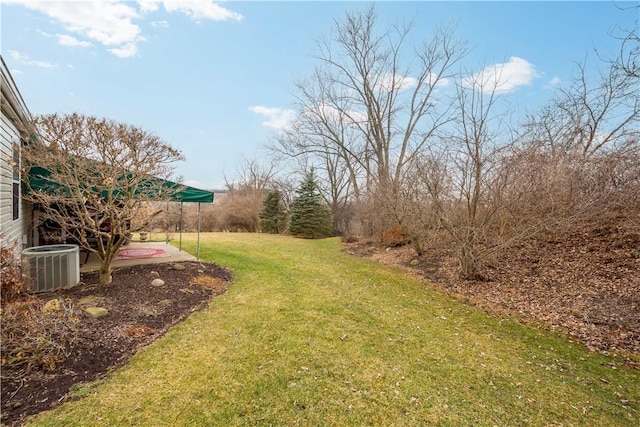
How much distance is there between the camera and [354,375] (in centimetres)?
286

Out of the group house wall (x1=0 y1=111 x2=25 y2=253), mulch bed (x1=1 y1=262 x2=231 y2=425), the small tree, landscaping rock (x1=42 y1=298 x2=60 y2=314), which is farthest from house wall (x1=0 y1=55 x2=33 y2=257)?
the small tree

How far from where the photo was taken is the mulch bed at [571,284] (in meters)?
3.98

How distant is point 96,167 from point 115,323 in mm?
2482

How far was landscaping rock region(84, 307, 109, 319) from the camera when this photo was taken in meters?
3.75

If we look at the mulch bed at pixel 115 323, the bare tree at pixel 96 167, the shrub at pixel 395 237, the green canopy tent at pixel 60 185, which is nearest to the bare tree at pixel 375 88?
the shrub at pixel 395 237

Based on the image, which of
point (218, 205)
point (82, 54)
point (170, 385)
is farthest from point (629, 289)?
point (218, 205)

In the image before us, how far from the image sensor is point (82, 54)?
23.4ft

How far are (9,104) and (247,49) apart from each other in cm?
694

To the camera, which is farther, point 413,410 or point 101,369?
point 101,369

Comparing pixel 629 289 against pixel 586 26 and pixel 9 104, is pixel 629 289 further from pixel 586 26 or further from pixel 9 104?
pixel 9 104

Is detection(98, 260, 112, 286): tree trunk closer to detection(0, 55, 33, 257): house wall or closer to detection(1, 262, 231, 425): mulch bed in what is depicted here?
detection(1, 262, 231, 425): mulch bed

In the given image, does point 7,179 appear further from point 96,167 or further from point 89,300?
point 89,300

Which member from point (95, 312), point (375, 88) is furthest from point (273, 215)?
point (95, 312)

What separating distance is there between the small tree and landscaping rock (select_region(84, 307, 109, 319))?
12.9 metres
